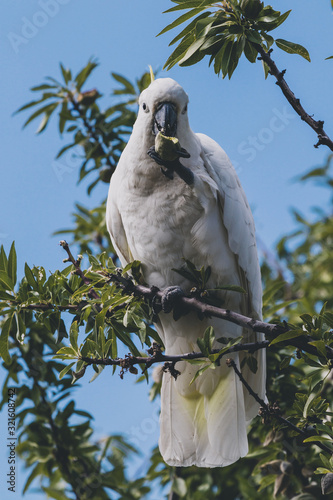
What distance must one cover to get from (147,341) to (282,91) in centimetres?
125

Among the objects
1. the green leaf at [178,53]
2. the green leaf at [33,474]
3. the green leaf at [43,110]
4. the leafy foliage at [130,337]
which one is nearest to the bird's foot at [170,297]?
the leafy foliage at [130,337]

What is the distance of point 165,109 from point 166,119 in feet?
0.25

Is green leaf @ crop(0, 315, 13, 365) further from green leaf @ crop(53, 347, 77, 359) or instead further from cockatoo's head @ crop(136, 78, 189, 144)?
cockatoo's head @ crop(136, 78, 189, 144)

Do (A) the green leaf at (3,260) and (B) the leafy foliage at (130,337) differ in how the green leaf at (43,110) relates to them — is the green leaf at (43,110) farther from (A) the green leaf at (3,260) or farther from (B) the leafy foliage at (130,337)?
(A) the green leaf at (3,260)

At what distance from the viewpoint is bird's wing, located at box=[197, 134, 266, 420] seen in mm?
3062

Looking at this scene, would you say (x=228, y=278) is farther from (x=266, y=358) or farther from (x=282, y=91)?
(x=282, y=91)

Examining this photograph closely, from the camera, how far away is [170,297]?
9.40 feet

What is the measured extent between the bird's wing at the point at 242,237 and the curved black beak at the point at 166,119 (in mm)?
306

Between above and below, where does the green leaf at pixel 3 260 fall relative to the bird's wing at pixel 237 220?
above

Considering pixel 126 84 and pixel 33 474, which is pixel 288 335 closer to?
pixel 33 474

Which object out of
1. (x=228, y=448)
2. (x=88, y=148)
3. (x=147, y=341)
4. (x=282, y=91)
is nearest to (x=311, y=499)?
(x=228, y=448)

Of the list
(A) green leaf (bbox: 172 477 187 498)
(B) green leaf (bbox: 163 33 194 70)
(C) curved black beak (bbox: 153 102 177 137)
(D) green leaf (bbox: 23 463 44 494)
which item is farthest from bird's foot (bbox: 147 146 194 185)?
(D) green leaf (bbox: 23 463 44 494)

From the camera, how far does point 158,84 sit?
3066mm

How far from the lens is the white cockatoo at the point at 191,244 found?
300cm
